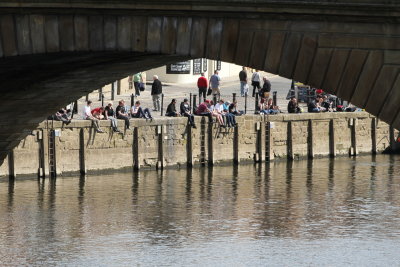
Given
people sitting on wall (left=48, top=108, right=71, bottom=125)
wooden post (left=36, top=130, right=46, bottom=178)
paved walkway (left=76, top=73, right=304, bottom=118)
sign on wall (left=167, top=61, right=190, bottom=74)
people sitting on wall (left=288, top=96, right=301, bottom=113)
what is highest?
sign on wall (left=167, top=61, right=190, bottom=74)

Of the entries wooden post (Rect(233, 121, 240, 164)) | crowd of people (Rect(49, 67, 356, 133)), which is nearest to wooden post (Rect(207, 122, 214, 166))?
crowd of people (Rect(49, 67, 356, 133))

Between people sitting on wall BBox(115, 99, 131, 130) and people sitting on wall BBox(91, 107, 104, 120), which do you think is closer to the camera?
people sitting on wall BBox(91, 107, 104, 120)

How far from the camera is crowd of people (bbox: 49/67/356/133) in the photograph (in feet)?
224

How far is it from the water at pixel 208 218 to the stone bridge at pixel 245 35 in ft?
75.7

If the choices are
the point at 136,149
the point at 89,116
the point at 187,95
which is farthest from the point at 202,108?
the point at 89,116

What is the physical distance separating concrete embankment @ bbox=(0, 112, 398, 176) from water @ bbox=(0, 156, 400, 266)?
86 cm

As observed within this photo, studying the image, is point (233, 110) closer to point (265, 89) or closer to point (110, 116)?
point (265, 89)

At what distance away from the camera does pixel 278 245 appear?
5525 cm

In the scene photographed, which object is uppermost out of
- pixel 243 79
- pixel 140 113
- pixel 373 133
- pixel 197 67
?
pixel 197 67

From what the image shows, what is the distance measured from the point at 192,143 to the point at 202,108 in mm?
1899

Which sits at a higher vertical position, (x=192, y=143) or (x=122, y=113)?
(x=122, y=113)

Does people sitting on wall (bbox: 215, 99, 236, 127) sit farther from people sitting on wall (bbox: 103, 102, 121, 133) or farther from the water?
people sitting on wall (bbox: 103, 102, 121, 133)

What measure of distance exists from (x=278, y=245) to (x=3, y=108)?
2045cm

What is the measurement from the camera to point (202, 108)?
73062 millimetres
